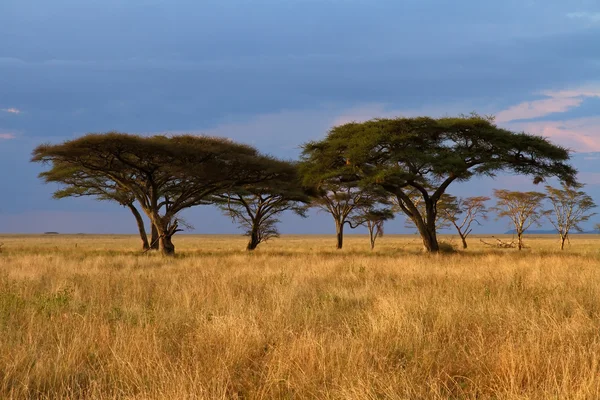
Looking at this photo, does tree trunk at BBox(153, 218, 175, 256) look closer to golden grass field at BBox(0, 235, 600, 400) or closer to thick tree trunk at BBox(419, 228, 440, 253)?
thick tree trunk at BBox(419, 228, 440, 253)

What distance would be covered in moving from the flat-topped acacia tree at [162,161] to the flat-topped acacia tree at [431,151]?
465cm

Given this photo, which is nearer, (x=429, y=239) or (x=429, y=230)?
(x=429, y=239)

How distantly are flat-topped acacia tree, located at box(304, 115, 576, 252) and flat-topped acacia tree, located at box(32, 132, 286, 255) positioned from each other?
4654mm

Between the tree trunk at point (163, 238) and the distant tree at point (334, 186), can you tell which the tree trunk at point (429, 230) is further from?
the tree trunk at point (163, 238)

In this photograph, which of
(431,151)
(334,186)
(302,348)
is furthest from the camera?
(334,186)

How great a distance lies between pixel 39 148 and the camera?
21422 mm

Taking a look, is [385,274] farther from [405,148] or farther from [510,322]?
[405,148]

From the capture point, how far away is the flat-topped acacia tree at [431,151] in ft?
69.9

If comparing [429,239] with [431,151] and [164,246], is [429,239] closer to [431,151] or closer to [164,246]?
[431,151]

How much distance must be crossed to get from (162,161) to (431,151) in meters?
13.2

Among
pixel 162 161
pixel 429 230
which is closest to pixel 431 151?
pixel 429 230

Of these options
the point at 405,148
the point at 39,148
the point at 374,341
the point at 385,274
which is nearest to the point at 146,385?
the point at 374,341

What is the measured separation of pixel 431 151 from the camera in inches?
867

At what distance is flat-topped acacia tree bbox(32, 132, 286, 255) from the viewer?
2084 centimetres
